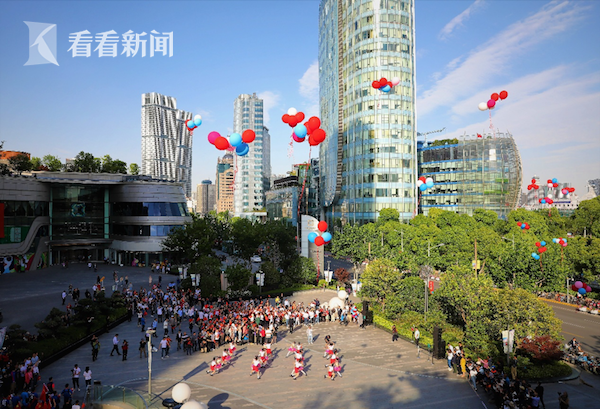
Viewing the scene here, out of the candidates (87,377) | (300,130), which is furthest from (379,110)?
(87,377)

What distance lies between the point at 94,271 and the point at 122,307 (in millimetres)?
26625

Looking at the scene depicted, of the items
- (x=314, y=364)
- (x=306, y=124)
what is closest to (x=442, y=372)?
(x=314, y=364)

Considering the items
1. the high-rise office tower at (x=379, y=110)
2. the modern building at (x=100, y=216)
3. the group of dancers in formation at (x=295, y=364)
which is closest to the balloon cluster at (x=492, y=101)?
the high-rise office tower at (x=379, y=110)

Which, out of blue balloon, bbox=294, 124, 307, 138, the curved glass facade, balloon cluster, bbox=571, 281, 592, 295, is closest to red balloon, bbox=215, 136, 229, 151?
blue balloon, bbox=294, 124, 307, 138

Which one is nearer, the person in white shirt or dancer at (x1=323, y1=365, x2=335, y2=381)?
the person in white shirt

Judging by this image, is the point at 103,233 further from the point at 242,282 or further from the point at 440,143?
the point at 440,143

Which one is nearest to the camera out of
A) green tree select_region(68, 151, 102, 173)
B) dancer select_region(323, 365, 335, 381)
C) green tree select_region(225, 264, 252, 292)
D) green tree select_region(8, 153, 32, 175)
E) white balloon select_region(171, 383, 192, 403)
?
white balloon select_region(171, 383, 192, 403)

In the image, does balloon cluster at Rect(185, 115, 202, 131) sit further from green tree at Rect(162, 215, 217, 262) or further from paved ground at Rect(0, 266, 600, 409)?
green tree at Rect(162, 215, 217, 262)

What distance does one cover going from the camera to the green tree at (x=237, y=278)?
1587 inches

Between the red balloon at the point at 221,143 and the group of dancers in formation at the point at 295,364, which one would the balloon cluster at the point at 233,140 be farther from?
the group of dancers in formation at the point at 295,364

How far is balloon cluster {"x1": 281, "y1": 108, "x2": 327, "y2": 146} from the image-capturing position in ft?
86.8

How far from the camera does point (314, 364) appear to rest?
23.5 metres

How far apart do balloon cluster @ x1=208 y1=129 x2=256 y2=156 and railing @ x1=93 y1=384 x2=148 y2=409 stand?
1511 cm

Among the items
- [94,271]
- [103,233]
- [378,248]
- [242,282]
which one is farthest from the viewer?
[103,233]
